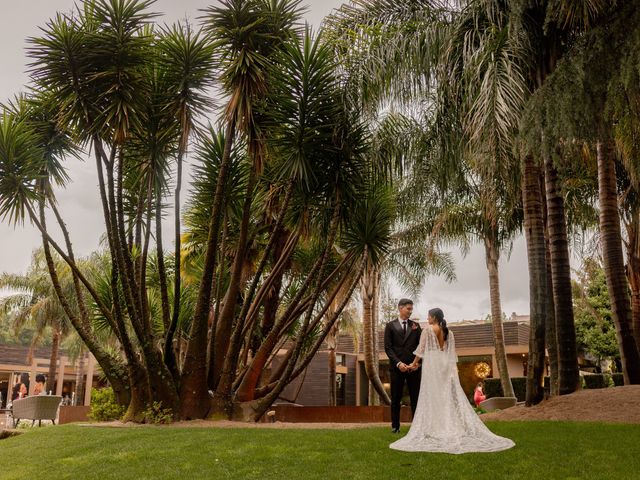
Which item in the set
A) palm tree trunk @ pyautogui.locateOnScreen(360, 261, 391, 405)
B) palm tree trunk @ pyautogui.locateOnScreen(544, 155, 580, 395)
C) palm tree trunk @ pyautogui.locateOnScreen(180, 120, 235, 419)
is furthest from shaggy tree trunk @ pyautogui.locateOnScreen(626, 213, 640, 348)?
palm tree trunk @ pyautogui.locateOnScreen(180, 120, 235, 419)

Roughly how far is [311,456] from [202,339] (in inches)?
219

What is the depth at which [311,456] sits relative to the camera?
6.52 meters

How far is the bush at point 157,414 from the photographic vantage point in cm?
1112

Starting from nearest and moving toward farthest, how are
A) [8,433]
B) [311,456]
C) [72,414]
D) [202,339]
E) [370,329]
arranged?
[311,456]
[202,339]
[8,433]
[72,414]
[370,329]

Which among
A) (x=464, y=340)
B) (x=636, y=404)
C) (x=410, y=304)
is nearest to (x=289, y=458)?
(x=410, y=304)

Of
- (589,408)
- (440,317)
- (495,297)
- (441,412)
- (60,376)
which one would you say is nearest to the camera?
(441,412)

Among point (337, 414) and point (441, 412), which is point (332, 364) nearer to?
point (337, 414)

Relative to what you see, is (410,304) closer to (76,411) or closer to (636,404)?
(636,404)

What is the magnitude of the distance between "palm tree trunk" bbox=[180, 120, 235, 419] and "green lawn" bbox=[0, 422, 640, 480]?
94.7 inches

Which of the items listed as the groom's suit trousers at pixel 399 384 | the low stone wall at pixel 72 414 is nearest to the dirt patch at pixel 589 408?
the groom's suit trousers at pixel 399 384

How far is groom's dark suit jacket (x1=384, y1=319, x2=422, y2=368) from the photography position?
7.61 metres

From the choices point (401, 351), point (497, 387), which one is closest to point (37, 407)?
point (401, 351)

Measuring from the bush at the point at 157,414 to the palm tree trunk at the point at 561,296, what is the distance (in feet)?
23.1

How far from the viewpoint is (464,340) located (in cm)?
2673
